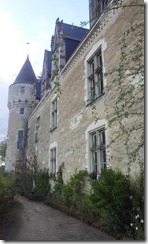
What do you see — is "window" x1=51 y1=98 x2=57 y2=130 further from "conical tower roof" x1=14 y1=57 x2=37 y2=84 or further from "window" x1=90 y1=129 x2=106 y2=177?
"conical tower roof" x1=14 y1=57 x2=37 y2=84

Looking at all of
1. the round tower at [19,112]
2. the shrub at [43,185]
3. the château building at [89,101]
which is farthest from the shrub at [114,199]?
the round tower at [19,112]

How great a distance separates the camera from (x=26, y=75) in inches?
805

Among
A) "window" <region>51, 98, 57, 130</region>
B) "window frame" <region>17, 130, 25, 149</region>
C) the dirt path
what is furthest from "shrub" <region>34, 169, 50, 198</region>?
"window frame" <region>17, 130, 25, 149</region>

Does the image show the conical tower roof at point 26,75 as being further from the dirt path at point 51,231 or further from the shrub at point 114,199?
the shrub at point 114,199

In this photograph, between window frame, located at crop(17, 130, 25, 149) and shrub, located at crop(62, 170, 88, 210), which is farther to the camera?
window frame, located at crop(17, 130, 25, 149)

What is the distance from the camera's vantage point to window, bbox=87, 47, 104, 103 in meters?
7.31

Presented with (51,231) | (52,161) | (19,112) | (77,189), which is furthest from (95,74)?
(19,112)

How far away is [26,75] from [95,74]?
1409cm

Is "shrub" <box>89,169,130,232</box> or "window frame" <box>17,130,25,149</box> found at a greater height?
"window frame" <box>17,130,25,149</box>

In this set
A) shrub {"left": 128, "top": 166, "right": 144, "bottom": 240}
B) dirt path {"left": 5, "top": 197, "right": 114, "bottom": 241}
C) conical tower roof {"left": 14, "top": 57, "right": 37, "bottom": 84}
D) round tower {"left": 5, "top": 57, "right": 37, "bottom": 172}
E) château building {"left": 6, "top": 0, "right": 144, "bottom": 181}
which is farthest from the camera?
conical tower roof {"left": 14, "top": 57, "right": 37, "bottom": 84}

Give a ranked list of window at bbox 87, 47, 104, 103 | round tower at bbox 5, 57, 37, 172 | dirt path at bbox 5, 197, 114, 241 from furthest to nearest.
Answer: round tower at bbox 5, 57, 37, 172, window at bbox 87, 47, 104, 103, dirt path at bbox 5, 197, 114, 241

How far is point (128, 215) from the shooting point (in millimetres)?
4453

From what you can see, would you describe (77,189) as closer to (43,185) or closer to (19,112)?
(43,185)

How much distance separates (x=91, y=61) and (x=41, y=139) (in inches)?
271
